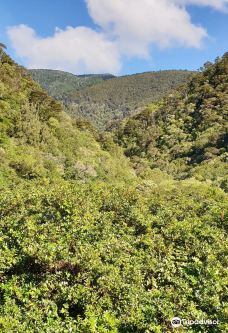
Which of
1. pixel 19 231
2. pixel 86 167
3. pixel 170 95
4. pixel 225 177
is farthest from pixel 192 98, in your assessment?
pixel 19 231

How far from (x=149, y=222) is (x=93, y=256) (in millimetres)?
5987

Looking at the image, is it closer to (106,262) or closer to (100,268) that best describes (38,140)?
(106,262)

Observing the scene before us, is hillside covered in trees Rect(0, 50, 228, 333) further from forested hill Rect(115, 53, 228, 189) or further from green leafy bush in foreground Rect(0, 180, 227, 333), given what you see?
forested hill Rect(115, 53, 228, 189)

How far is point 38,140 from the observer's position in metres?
63.4

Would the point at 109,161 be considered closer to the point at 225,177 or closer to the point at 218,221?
the point at 225,177

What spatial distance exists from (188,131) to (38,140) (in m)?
51.6

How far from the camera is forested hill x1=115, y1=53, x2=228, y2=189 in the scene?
8944cm

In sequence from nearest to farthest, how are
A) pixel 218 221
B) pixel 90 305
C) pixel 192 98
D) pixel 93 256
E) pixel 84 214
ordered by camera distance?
pixel 90 305 < pixel 93 256 < pixel 84 214 < pixel 218 221 < pixel 192 98

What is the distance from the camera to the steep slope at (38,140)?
Answer: 178 feet

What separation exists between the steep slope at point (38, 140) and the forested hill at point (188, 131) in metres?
18.1

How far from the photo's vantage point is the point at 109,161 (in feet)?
246

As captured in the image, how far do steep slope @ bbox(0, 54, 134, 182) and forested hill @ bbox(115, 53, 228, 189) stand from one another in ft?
59.2

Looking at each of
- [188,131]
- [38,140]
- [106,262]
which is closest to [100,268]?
[106,262]

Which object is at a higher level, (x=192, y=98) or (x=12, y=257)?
(x=192, y=98)
